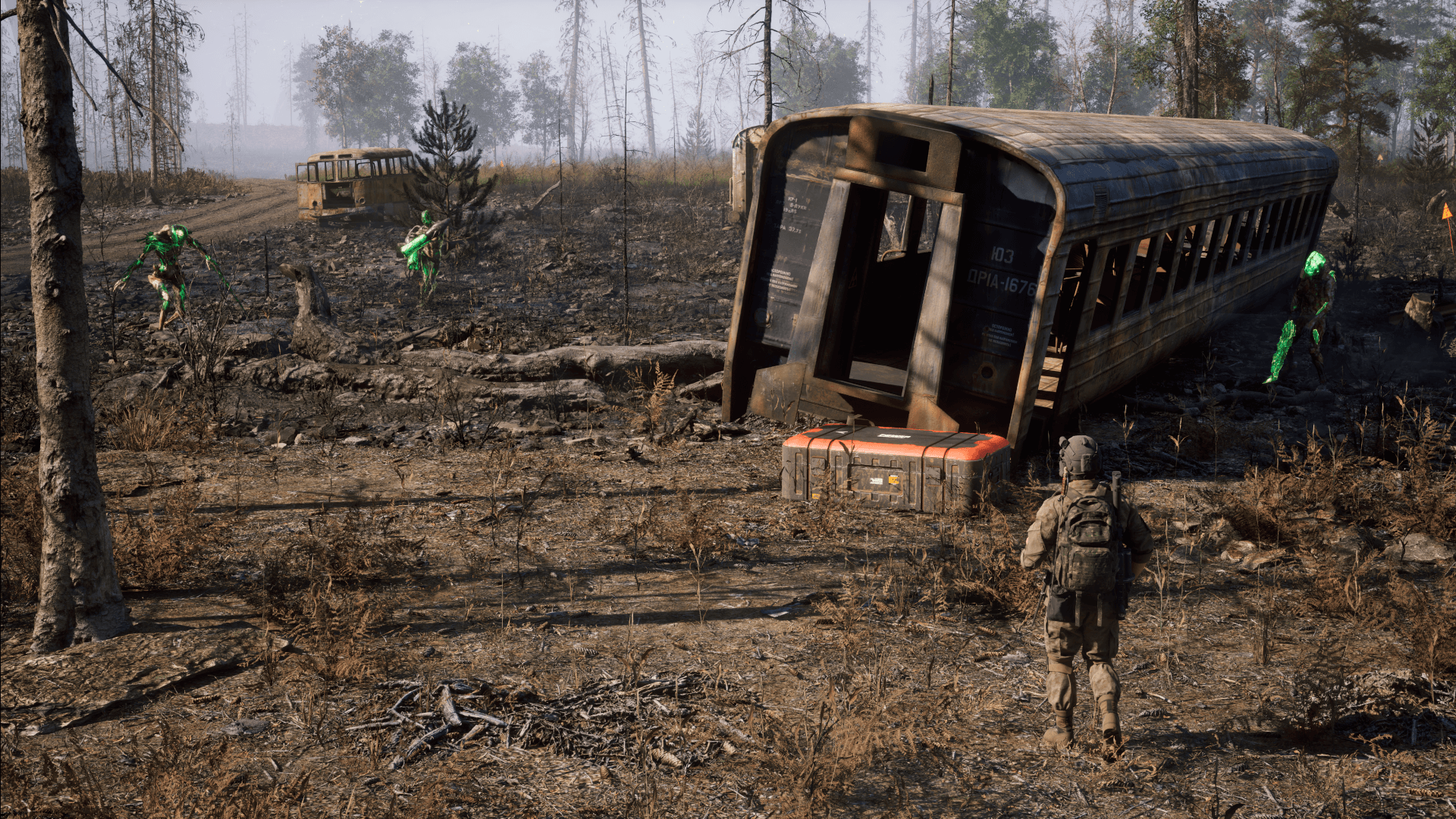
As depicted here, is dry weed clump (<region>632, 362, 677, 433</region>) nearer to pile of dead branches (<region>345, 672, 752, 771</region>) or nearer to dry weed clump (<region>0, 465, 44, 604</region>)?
pile of dead branches (<region>345, 672, 752, 771</region>)

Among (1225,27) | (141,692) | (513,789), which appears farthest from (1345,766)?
(1225,27)

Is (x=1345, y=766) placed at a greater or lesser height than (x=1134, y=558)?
lesser

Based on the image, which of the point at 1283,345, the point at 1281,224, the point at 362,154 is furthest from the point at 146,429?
the point at 362,154

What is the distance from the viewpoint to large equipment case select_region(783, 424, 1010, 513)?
7.26m

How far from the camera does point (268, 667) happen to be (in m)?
4.66

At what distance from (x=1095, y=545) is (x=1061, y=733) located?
86cm

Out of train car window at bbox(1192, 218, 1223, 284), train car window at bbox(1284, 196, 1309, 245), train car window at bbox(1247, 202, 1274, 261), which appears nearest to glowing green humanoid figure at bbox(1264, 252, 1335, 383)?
train car window at bbox(1192, 218, 1223, 284)

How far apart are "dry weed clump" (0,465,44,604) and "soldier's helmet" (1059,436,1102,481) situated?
19.6 ft

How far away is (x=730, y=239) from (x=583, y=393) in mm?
16460

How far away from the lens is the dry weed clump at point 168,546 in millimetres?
5953

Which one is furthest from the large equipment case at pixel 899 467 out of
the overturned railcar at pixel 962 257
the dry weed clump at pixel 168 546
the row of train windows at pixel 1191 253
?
the dry weed clump at pixel 168 546

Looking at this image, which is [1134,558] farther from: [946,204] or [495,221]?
[495,221]

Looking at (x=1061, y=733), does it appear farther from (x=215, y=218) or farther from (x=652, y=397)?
(x=215, y=218)

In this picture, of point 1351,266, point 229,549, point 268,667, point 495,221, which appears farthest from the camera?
point 495,221
